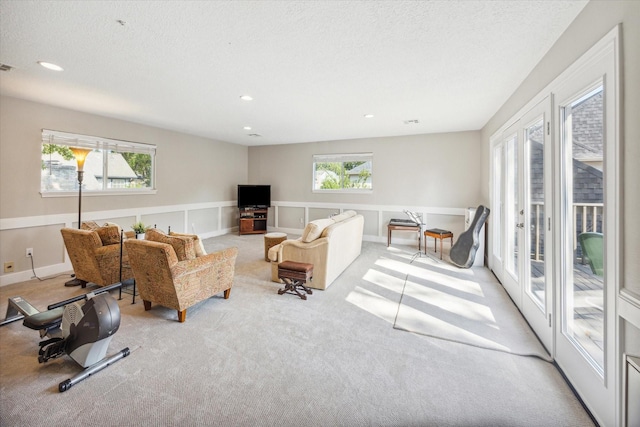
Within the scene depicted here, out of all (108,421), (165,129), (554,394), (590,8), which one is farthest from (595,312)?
(165,129)

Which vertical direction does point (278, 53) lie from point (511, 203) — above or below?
above

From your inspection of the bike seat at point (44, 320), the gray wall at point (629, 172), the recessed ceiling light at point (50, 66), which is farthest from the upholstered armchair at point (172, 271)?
the gray wall at point (629, 172)

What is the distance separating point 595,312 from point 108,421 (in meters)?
2.91

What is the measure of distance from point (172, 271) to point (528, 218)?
137 inches

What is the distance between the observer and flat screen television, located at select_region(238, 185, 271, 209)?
706 cm

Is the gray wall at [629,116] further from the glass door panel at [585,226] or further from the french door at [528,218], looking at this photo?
the french door at [528,218]

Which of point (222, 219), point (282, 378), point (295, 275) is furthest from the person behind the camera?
point (222, 219)

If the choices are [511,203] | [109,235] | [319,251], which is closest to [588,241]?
[511,203]

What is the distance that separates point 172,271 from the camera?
2.42 metres

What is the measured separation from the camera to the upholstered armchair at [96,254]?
3082 millimetres

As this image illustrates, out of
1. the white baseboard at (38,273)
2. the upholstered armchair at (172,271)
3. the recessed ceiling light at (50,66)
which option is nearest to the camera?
the upholstered armchair at (172,271)

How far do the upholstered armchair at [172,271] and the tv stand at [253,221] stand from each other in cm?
423

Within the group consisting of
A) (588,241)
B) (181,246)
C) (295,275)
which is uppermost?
(588,241)

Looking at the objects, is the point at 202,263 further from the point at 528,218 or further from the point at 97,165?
the point at 97,165
